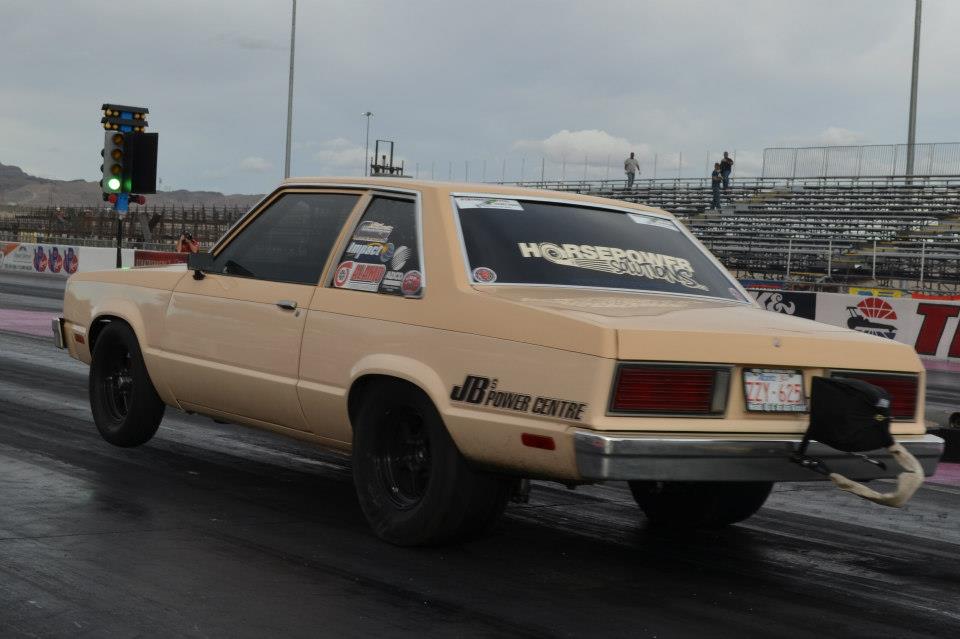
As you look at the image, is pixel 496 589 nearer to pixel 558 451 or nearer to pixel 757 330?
pixel 558 451

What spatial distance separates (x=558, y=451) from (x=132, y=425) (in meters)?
3.73

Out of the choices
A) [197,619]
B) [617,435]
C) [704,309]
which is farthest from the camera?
[704,309]

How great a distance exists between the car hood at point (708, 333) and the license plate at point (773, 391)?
54 millimetres

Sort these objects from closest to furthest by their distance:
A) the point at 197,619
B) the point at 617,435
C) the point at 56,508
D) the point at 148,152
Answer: the point at 197,619 < the point at 617,435 < the point at 56,508 < the point at 148,152

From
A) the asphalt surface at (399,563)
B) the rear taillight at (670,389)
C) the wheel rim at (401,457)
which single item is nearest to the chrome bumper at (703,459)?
the rear taillight at (670,389)

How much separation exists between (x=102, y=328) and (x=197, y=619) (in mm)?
4104

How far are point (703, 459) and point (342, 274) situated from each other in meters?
2.15

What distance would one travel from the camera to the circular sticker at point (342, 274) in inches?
246

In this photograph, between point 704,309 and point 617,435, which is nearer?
point 617,435

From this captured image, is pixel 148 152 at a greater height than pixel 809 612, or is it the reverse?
pixel 148 152

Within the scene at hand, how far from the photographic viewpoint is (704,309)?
225 inches

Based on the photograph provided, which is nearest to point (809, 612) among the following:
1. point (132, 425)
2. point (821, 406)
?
point (821, 406)

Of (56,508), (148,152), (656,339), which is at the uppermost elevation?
(148,152)

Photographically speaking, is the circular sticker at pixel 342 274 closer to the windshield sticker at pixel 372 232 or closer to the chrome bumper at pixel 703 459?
the windshield sticker at pixel 372 232
